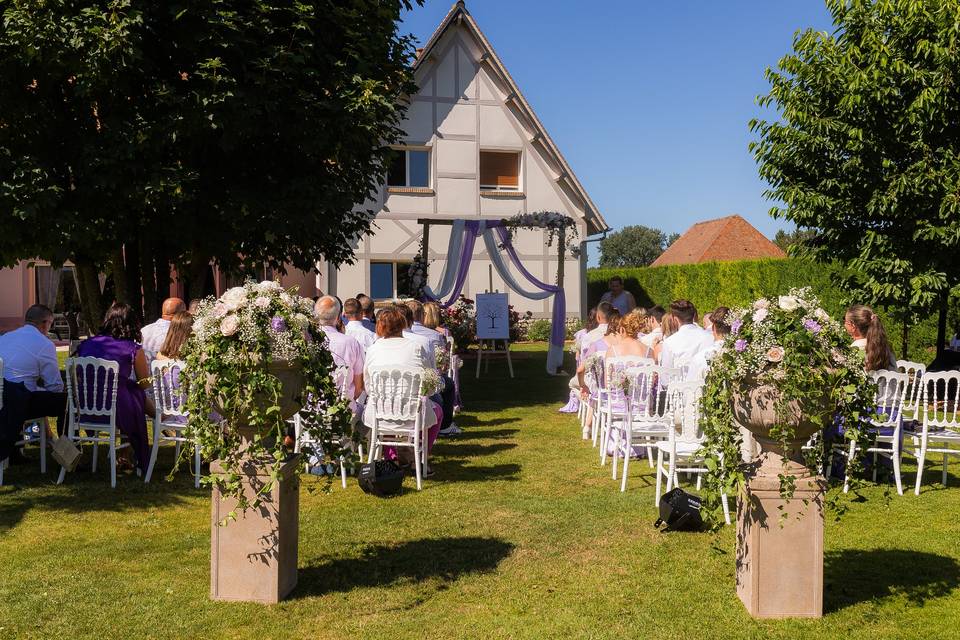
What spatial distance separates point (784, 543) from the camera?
170 inches

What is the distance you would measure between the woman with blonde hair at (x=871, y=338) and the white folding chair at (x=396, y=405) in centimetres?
364

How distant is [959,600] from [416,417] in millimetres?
4093

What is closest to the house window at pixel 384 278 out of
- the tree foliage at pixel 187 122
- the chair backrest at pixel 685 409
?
the tree foliage at pixel 187 122

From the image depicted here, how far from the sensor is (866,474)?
7.80m

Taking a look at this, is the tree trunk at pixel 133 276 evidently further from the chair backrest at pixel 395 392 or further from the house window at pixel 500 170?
the house window at pixel 500 170

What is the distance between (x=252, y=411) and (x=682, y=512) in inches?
119

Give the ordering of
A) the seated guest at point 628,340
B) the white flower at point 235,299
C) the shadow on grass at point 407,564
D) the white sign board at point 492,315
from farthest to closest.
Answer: the white sign board at point 492,315 → the seated guest at point 628,340 → the shadow on grass at point 407,564 → the white flower at point 235,299

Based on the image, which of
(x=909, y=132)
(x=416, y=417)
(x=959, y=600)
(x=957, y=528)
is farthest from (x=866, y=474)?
(x=909, y=132)

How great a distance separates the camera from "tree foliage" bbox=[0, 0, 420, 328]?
30.9 feet

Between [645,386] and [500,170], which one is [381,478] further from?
[500,170]

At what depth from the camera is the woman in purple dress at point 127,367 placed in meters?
7.47

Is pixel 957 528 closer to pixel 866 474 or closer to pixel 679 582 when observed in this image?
pixel 866 474

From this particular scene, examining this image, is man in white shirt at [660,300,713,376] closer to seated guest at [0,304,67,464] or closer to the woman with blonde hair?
the woman with blonde hair

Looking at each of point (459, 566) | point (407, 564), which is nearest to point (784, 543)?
→ point (459, 566)
